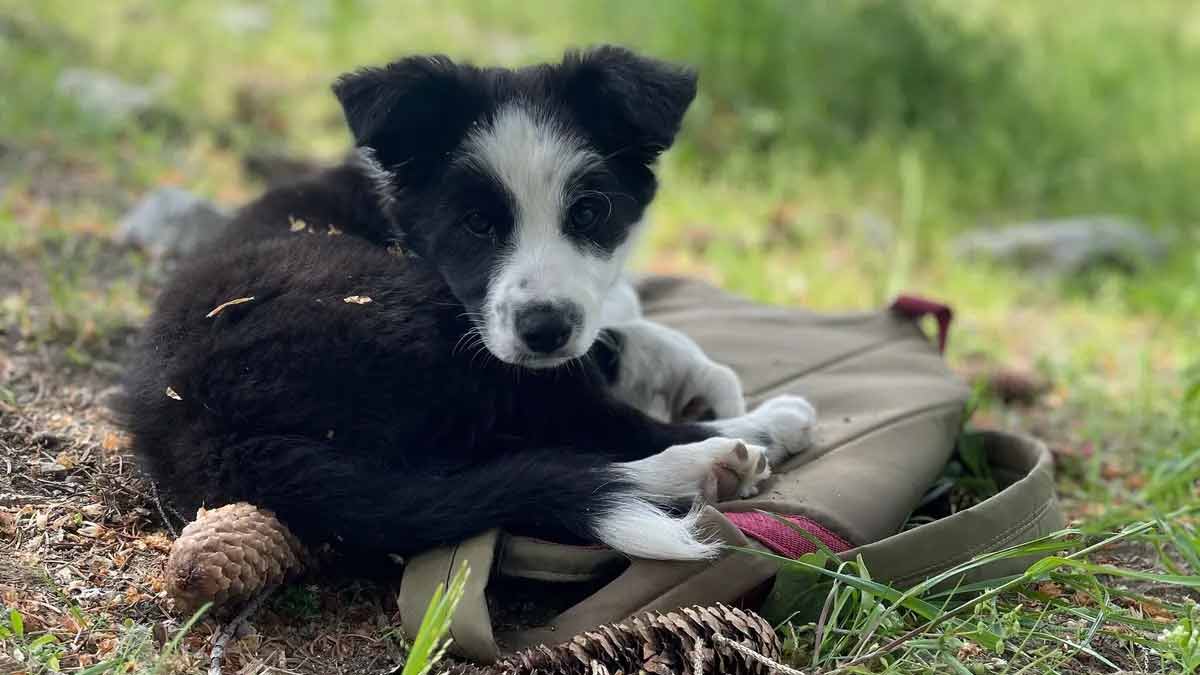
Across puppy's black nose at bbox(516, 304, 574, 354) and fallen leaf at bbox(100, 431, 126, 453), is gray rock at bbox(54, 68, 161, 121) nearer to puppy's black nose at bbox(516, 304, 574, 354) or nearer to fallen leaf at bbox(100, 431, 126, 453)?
fallen leaf at bbox(100, 431, 126, 453)

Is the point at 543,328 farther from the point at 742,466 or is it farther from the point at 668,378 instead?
the point at 668,378

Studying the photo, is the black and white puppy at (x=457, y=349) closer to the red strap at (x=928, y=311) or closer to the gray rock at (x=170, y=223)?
the red strap at (x=928, y=311)

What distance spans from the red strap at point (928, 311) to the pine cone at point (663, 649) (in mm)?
1716

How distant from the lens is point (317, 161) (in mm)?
5785

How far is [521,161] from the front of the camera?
99.9 inches

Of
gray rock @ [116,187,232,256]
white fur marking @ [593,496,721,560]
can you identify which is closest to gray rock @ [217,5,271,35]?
gray rock @ [116,187,232,256]

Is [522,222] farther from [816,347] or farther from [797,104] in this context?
[797,104]

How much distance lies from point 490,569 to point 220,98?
5.14m

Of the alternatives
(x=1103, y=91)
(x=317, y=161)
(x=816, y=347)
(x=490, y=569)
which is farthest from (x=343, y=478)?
(x=1103, y=91)

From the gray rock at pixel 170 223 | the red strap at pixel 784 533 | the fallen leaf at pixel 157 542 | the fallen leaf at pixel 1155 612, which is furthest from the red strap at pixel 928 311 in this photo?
the gray rock at pixel 170 223

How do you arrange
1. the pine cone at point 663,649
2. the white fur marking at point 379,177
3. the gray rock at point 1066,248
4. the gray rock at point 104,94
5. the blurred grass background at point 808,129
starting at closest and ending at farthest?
1. the pine cone at point 663,649
2. the white fur marking at point 379,177
3. the blurred grass background at point 808,129
4. the gray rock at point 104,94
5. the gray rock at point 1066,248

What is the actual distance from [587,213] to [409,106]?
479 mm

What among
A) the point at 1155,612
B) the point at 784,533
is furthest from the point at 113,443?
the point at 1155,612

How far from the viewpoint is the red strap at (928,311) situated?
3.38m
